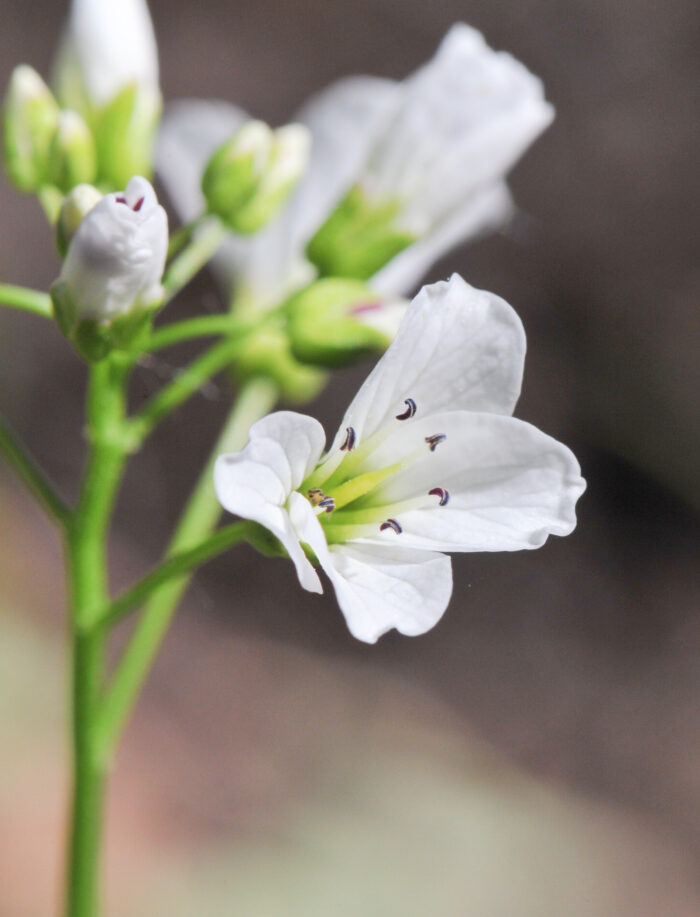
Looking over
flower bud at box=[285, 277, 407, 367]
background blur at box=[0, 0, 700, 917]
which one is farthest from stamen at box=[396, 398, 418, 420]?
background blur at box=[0, 0, 700, 917]

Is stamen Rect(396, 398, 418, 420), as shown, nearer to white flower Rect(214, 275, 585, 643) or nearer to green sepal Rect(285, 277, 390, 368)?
white flower Rect(214, 275, 585, 643)

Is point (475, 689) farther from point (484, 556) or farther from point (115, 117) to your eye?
point (115, 117)

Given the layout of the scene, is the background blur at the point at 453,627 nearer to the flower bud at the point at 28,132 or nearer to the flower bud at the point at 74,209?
the flower bud at the point at 28,132

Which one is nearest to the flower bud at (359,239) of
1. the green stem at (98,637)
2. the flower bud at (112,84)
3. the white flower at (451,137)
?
the white flower at (451,137)

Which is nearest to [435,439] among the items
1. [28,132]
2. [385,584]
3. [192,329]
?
[385,584]

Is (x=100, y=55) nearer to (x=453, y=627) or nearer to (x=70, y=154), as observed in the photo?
(x=70, y=154)
